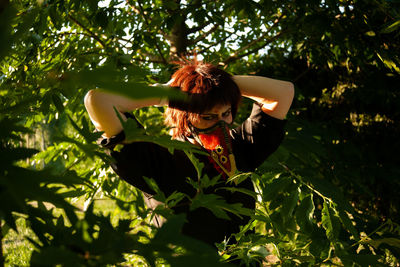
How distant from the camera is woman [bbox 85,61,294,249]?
1210mm

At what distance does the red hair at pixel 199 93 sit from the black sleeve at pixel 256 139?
6.6 inches

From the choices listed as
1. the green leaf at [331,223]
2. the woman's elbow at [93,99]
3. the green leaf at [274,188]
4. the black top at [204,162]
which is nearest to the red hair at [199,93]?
the black top at [204,162]

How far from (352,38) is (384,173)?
3.43 ft

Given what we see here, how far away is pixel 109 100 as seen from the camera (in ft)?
3.66

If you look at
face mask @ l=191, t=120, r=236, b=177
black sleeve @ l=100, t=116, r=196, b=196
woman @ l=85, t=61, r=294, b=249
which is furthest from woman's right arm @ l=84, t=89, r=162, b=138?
face mask @ l=191, t=120, r=236, b=177

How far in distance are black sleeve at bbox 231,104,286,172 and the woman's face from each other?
0.52ft

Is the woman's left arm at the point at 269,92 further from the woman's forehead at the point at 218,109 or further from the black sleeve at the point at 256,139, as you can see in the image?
the woman's forehead at the point at 218,109

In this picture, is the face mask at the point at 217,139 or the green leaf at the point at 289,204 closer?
the green leaf at the point at 289,204

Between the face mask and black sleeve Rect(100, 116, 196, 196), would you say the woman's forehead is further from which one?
black sleeve Rect(100, 116, 196, 196)

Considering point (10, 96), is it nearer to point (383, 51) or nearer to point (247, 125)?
point (247, 125)

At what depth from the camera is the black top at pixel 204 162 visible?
1.26m

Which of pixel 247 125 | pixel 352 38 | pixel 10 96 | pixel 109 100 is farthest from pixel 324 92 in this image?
pixel 10 96

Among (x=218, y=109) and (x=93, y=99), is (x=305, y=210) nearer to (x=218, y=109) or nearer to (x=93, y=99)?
(x=218, y=109)

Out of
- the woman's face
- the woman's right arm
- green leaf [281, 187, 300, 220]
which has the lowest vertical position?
green leaf [281, 187, 300, 220]
